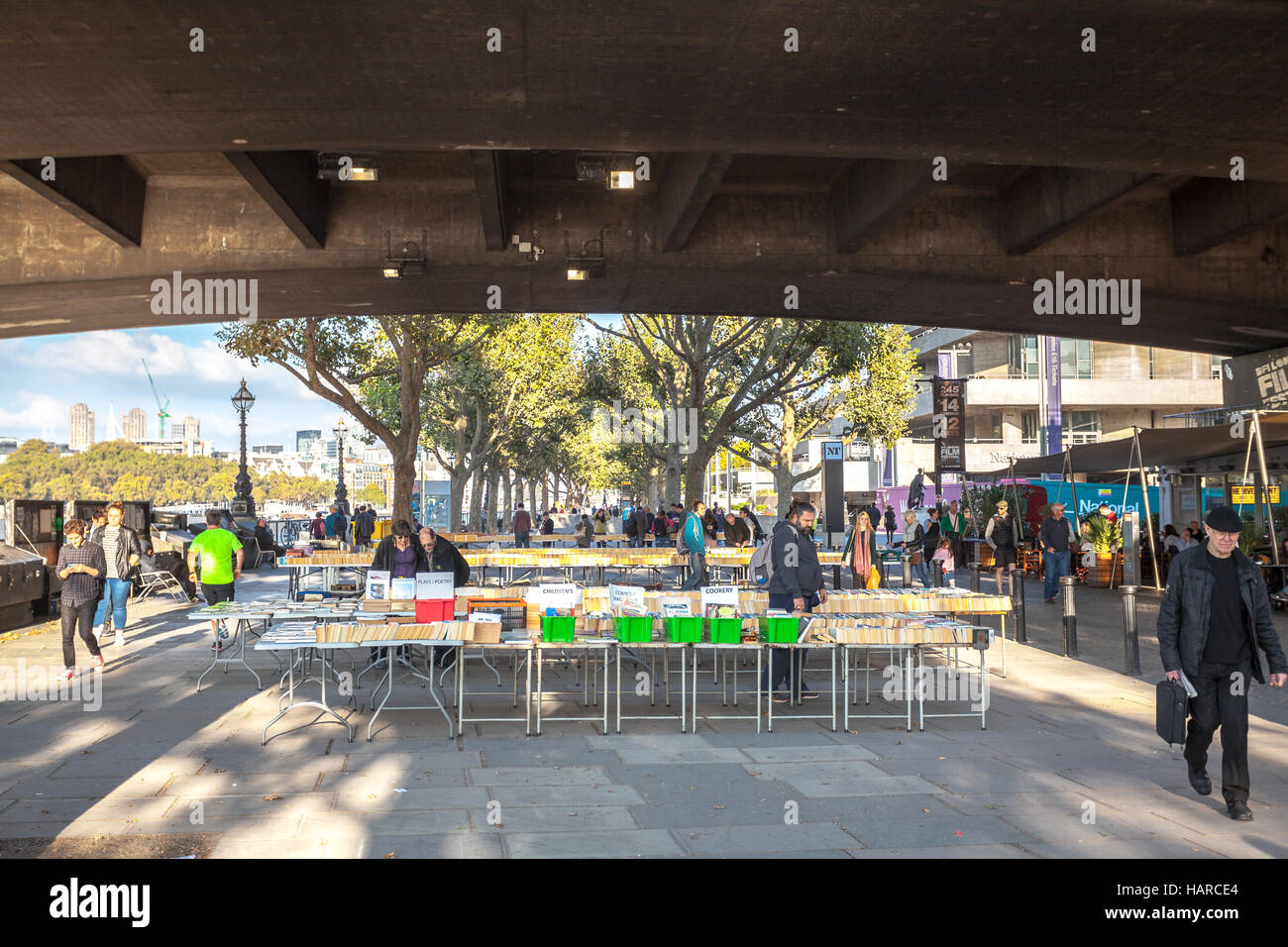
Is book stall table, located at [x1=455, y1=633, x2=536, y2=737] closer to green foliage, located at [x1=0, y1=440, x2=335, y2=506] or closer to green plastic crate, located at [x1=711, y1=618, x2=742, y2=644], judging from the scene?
green plastic crate, located at [x1=711, y1=618, x2=742, y2=644]

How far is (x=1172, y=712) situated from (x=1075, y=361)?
5330 centimetres

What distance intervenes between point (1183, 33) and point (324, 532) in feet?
119

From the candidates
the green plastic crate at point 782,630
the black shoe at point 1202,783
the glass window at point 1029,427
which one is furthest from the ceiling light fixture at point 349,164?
the glass window at point 1029,427

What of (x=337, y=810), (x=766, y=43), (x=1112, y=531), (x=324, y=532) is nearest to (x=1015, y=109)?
(x=766, y=43)

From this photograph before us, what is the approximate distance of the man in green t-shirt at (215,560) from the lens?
13805 mm

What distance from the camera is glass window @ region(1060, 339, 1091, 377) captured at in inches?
2195

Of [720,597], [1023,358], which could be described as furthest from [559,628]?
[1023,358]

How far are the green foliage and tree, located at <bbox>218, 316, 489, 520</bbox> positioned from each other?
270ft

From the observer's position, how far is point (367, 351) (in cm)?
2759

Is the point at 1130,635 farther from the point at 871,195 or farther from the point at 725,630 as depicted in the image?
the point at 725,630

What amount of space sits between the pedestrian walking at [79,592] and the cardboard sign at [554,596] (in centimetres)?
519

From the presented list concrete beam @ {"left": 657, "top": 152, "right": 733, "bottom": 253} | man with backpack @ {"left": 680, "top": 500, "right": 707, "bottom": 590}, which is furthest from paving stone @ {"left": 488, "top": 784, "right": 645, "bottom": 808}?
man with backpack @ {"left": 680, "top": 500, "right": 707, "bottom": 590}

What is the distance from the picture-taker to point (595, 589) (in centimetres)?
1205
